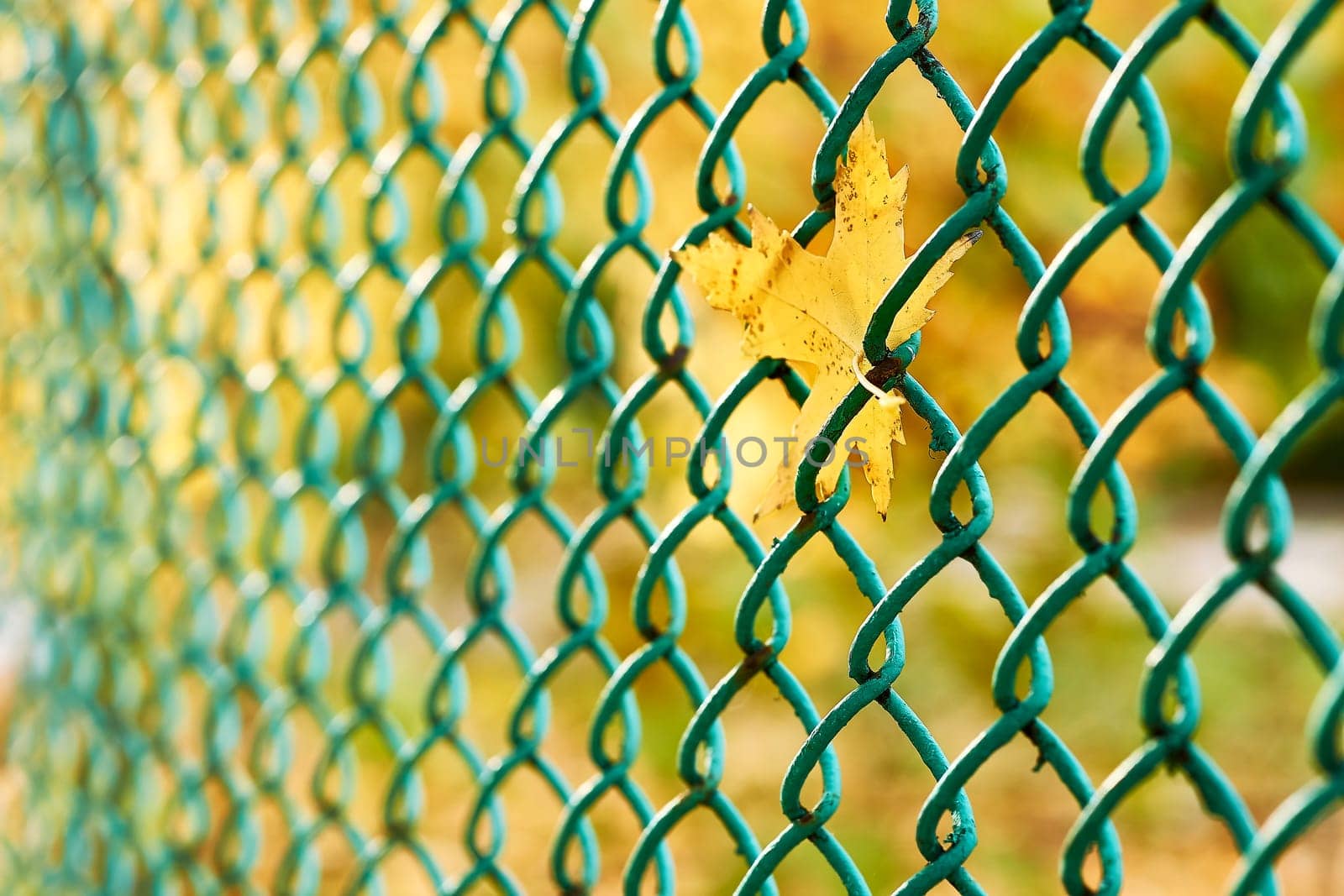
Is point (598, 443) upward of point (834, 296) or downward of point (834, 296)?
upward

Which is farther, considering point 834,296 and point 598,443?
point 598,443

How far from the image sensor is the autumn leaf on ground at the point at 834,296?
0.70m

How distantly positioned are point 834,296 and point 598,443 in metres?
0.54

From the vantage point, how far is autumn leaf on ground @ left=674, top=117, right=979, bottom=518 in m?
0.70

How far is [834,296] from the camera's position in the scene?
73cm

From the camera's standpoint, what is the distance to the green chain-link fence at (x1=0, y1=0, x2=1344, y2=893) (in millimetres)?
642

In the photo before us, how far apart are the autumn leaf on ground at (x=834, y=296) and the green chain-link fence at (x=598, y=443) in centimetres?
2

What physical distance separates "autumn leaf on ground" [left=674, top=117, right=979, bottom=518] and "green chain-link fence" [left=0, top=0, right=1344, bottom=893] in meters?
0.02

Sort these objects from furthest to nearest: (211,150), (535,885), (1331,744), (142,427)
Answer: (535,885) → (142,427) → (211,150) → (1331,744)

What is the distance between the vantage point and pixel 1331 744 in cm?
55

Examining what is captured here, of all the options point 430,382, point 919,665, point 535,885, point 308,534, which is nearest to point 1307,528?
point 919,665

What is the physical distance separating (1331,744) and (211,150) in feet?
4.37

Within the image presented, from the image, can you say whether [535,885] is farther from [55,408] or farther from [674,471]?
[55,408]

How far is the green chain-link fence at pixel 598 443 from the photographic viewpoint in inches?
25.3
